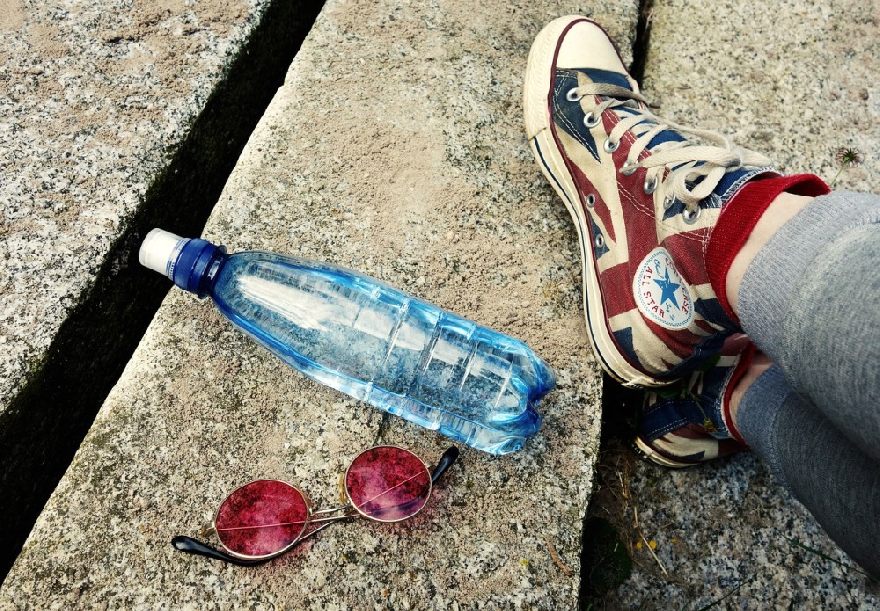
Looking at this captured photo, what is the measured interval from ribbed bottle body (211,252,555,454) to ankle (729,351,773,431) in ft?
1.43

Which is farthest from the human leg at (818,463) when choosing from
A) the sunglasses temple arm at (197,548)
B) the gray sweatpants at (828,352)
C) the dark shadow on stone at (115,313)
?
the dark shadow on stone at (115,313)

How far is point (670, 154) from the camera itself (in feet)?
5.03

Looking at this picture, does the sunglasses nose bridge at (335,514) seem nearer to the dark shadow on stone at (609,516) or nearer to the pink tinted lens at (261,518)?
the pink tinted lens at (261,518)

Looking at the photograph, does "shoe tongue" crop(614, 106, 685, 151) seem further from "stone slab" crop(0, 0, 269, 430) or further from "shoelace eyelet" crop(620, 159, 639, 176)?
"stone slab" crop(0, 0, 269, 430)

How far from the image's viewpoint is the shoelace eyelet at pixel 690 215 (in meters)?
1.39

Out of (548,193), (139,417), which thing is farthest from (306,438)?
(548,193)

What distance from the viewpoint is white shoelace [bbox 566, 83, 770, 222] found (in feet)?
4.61

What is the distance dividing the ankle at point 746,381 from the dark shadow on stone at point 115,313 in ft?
4.97

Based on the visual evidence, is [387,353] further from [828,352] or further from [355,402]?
[828,352]

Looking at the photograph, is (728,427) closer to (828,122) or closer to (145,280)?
(828,122)

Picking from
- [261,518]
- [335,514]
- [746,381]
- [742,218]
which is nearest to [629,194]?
[742,218]

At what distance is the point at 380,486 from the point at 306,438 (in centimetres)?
21

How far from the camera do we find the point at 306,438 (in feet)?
4.86

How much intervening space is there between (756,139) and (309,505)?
177 cm
